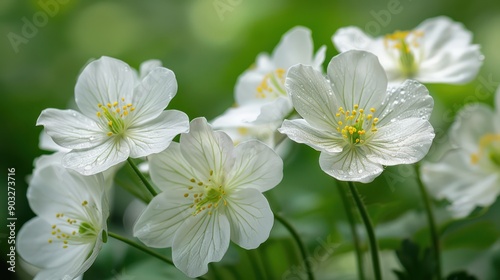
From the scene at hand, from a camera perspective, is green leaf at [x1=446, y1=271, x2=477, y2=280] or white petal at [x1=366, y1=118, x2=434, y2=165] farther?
green leaf at [x1=446, y1=271, x2=477, y2=280]

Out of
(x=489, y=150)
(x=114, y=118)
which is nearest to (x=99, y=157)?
(x=114, y=118)

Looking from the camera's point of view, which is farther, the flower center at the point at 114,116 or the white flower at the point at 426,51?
the white flower at the point at 426,51

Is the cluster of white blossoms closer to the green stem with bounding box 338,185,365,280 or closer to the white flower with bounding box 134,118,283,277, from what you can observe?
the white flower with bounding box 134,118,283,277

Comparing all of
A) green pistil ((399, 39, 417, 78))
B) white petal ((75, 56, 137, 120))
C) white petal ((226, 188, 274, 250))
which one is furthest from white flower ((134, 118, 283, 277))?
green pistil ((399, 39, 417, 78))

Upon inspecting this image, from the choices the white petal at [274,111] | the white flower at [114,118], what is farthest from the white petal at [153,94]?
the white petal at [274,111]

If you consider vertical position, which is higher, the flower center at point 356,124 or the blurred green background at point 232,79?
the flower center at point 356,124

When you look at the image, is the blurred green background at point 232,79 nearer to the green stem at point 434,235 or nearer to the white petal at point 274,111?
the green stem at point 434,235

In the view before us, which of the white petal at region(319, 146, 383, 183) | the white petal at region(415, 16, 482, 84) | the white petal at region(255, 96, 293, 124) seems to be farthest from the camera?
the white petal at region(415, 16, 482, 84)

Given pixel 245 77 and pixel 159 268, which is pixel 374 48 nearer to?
pixel 245 77
